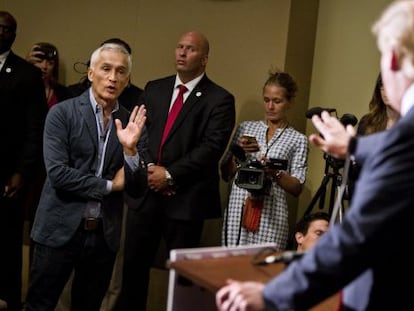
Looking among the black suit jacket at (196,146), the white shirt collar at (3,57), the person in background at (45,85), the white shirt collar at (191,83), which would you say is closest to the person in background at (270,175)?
the black suit jacket at (196,146)

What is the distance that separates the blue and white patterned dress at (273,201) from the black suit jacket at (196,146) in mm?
101

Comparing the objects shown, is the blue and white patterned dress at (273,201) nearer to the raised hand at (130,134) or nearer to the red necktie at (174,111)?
the red necktie at (174,111)

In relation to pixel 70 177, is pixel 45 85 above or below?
above

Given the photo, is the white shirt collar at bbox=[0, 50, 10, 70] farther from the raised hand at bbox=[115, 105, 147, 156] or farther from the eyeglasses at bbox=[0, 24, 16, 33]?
the raised hand at bbox=[115, 105, 147, 156]

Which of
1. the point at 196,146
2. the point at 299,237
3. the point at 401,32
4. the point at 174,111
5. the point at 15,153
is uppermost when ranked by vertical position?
the point at 401,32

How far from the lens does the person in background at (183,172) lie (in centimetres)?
329

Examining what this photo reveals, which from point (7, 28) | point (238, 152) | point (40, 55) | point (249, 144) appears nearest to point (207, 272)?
point (238, 152)

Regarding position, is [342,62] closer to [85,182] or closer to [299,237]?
[299,237]

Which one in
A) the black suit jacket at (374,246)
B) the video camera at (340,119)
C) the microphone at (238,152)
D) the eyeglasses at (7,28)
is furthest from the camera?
the eyeglasses at (7,28)

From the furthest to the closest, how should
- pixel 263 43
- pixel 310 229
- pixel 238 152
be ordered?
pixel 263 43
pixel 238 152
pixel 310 229

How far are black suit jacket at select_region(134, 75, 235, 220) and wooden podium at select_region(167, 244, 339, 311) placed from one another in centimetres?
167

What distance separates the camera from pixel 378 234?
45.5 inches

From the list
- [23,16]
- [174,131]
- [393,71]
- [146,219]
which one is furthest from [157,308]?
[393,71]

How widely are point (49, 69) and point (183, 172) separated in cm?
121
